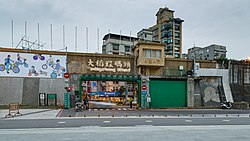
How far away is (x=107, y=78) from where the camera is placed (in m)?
26.6

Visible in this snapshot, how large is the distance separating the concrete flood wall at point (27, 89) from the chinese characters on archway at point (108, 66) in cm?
457

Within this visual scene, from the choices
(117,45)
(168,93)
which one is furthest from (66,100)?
(117,45)

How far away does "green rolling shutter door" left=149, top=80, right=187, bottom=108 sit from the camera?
27.9 m

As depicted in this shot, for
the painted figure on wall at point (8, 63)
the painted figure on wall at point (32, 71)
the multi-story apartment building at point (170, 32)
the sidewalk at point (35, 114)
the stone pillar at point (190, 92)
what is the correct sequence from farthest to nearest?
the multi-story apartment building at point (170, 32)
the stone pillar at point (190, 92)
the painted figure on wall at point (32, 71)
the painted figure on wall at point (8, 63)
the sidewalk at point (35, 114)

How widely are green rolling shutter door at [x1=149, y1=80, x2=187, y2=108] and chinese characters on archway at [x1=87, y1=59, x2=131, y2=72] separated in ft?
14.3

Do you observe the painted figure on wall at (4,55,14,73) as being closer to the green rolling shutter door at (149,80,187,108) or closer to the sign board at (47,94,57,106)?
the sign board at (47,94,57,106)

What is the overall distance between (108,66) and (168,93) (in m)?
9.62

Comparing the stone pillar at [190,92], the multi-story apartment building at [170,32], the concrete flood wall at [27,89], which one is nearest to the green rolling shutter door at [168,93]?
the stone pillar at [190,92]

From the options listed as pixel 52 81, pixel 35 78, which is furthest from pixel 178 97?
pixel 35 78

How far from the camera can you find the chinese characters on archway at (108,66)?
27.1m

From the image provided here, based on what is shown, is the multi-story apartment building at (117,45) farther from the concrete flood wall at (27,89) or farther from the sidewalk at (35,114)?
the sidewalk at (35,114)

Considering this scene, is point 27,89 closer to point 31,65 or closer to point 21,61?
point 31,65

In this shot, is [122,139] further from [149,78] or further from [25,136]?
[149,78]

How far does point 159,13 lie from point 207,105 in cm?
6506
